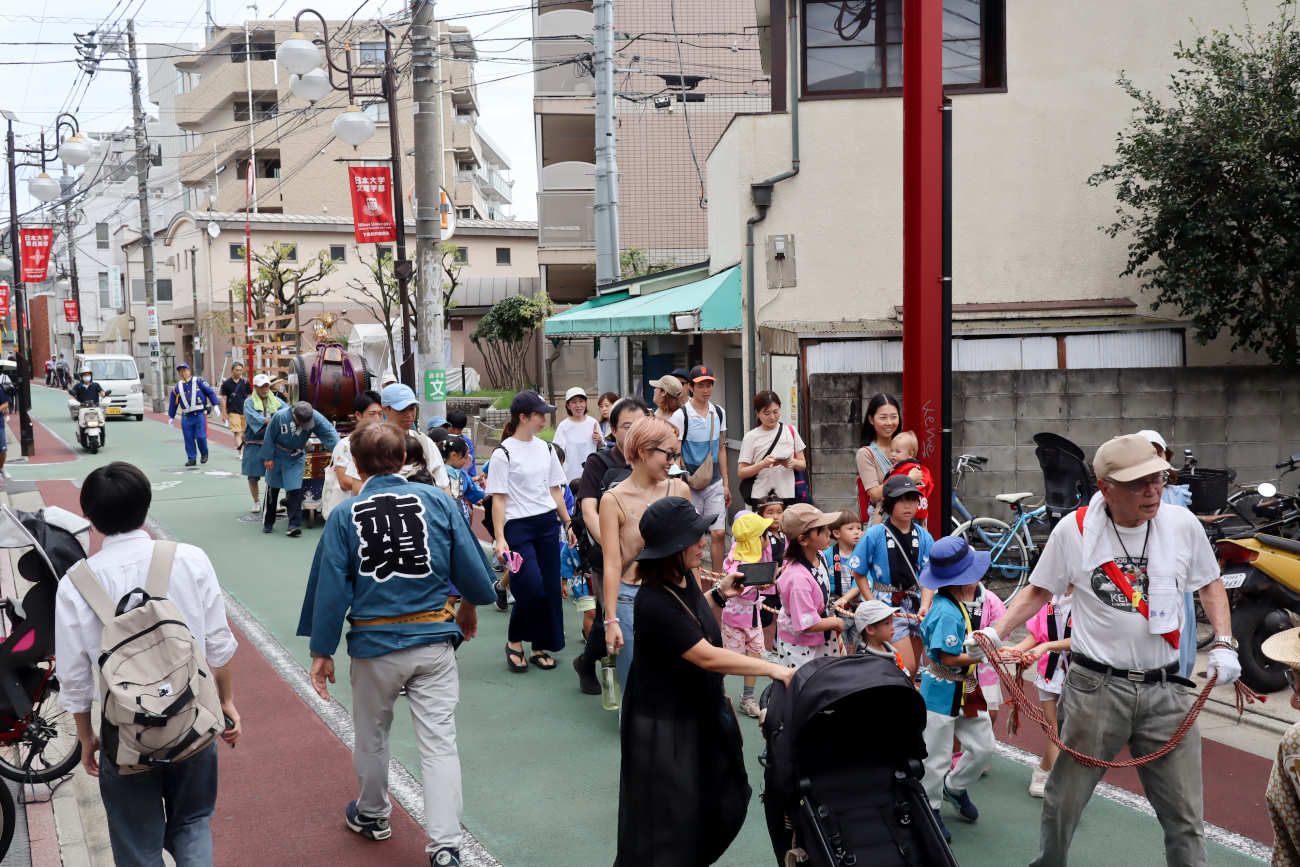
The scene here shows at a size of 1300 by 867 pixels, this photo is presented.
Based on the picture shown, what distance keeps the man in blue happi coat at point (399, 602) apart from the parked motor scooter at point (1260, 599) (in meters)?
5.26

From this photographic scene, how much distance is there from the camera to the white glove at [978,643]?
4457mm

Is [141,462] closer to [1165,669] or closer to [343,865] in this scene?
[343,865]

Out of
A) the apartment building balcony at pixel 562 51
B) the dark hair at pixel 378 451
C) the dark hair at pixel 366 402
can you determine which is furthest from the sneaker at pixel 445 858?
the apartment building balcony at pixel 562 51

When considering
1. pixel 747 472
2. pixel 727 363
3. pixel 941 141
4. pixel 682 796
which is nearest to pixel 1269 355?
pixel 941 141

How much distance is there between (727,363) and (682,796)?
1134 centimetres

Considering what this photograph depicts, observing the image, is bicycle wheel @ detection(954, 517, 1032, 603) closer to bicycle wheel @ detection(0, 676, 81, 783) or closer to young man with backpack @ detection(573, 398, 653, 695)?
young man with backpack @ detection(573, 398, 653, 695)

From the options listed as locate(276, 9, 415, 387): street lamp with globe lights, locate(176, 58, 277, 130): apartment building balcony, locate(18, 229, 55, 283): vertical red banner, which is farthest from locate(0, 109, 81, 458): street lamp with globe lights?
locate(176, 58, 277, 130): apartment building balcony

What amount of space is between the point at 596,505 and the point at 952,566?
2626 millimetres

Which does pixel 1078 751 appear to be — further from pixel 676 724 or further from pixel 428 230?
pixel 428 230

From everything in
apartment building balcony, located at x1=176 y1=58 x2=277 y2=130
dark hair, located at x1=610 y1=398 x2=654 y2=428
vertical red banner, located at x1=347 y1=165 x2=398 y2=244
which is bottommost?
dark hair, located at x1=610 y1=398 x2=654 y2=428

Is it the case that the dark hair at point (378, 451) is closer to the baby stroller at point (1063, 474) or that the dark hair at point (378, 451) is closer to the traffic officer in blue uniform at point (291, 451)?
the baby stroller at point (1063, 474)

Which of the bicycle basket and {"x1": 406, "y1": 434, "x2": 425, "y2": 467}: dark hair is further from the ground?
{"x1": 406, "y1": 434, "x2": 425, "y2": 467}: dark hair

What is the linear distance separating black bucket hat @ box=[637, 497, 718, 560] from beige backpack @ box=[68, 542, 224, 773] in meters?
1.65

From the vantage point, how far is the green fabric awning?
1295cm
